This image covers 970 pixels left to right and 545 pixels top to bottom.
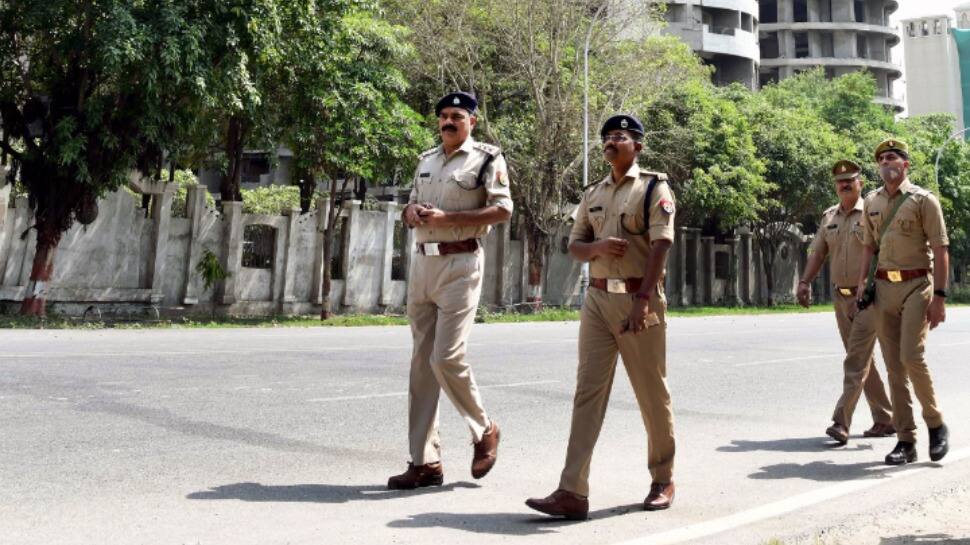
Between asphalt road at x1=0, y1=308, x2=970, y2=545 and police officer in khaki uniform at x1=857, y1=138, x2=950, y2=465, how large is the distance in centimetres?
31

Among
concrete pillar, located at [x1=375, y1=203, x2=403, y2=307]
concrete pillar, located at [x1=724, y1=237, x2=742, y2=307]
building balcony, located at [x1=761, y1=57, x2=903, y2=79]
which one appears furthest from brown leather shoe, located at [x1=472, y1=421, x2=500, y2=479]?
building balcony, located at [x1=761, y1=57, x2=903, y2=79]

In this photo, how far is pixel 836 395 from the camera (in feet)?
31.3

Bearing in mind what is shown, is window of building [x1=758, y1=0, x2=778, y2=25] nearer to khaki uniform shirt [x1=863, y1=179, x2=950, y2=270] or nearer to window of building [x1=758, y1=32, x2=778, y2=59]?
window of building [x1=758, y1=32, x2=778, y2=59]

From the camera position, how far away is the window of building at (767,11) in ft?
247

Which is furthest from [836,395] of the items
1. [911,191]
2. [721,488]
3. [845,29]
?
[845,29]

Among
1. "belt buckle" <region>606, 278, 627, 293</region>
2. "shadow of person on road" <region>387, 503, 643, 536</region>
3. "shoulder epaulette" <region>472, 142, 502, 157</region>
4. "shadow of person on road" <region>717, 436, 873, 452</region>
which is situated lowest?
"shadow of person on road" <region>387, 503, 643, 536</region>

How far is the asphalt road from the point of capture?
13.9 ft

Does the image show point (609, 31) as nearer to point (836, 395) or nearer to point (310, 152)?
Answer: point (310, 152)

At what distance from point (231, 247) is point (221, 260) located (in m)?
0.42

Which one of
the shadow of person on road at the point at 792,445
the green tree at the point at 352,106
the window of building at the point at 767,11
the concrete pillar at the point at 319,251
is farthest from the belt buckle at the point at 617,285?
the window of building at the point at 767,11

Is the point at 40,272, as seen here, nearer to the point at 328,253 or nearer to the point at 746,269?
the point at 328,253

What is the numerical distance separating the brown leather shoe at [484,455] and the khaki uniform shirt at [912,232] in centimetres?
307

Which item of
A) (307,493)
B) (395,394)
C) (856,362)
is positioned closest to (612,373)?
(307,493)

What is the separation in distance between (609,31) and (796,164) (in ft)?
40.5
